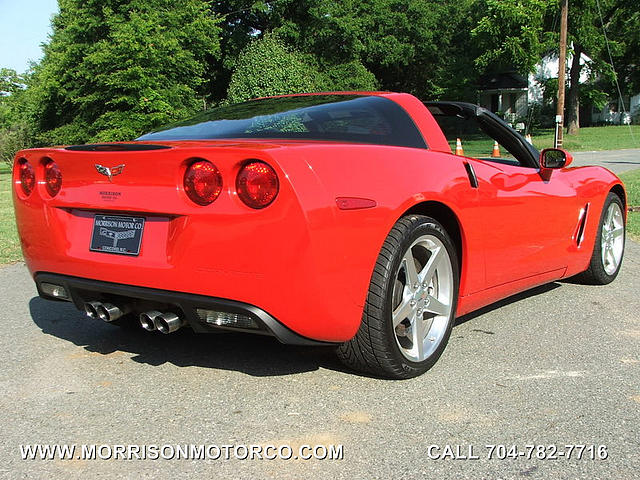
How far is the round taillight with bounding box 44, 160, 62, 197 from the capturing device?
327 centimetres

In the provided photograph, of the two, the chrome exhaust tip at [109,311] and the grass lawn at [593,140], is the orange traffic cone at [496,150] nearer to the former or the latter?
the chrome exhaust tip at [109,311]

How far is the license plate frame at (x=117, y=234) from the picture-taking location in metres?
2.92

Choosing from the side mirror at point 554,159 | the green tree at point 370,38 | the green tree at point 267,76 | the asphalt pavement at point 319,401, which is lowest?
the asphalt pavement at point 319,401

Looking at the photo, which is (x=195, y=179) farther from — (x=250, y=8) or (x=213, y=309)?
(x=250, y=8)

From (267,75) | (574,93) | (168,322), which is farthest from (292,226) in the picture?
(574,93)

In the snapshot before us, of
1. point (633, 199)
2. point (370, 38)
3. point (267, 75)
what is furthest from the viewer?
point (370, 38)

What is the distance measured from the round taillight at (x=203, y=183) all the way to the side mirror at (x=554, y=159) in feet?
8.04

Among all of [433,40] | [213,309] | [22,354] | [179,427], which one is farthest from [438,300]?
[433,40]

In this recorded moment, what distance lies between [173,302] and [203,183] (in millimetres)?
516

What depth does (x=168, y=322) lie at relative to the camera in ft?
9.43

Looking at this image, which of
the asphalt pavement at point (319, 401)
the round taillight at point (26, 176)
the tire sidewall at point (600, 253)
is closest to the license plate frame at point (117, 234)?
the round taillight at point (26, 176)

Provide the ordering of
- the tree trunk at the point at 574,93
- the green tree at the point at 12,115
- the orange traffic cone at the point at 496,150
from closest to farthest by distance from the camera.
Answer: the orange traffic cone at the point at 496,150 → the green tree at the point at 12,115 → the tree trunk at the point at 574,93

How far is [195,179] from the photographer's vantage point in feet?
9.12

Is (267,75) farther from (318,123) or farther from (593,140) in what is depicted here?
(318,123)
